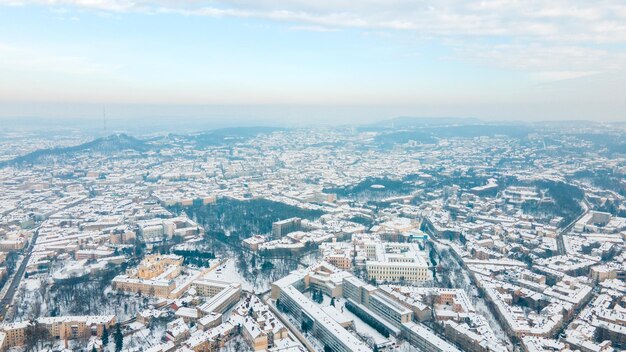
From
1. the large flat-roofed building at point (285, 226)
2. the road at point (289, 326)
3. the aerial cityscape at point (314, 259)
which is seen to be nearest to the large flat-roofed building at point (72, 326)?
the aerial cityscape at point (314, 259)

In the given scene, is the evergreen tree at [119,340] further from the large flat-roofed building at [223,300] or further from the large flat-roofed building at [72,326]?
the large flat-roofed building at [223,300]

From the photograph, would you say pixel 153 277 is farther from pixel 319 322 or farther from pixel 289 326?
pixel 319 322

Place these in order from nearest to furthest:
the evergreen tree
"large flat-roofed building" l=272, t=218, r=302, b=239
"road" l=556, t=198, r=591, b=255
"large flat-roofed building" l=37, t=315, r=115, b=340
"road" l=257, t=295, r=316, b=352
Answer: the evergreen tree
"road" l=257, t=295, r=316, b=352
"large flat-roofed building" l=37, t=315, r=115, b=340
"road" l=556, t=198, r=591, b=255
"large flat-roofed building" l=272, t=218, r=302, b=239

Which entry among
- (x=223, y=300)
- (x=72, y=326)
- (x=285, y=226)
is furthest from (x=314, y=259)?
(x=72, y=326)

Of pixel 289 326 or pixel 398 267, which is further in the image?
pixel 398 267

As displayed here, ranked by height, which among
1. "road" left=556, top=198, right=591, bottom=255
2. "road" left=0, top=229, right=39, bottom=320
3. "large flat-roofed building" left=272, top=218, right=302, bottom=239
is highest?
"road" left=556, top=198, right=591, bottom=255

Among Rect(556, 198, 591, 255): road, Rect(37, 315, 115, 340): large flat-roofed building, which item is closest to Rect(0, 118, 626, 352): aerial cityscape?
A: Rect(37, 315, 115, 340): large flat-roofed building

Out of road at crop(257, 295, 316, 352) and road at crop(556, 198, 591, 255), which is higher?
road at crop(556, 198, 591, 255)

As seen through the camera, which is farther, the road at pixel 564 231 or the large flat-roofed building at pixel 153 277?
the road at pixel 564 231

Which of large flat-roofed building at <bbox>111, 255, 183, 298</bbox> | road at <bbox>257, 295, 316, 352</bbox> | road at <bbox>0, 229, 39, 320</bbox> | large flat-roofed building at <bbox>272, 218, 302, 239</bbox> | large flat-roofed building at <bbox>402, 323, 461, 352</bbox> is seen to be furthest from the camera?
large flat-roofed building at <bbox>272, 218, 302, 239</bbox>

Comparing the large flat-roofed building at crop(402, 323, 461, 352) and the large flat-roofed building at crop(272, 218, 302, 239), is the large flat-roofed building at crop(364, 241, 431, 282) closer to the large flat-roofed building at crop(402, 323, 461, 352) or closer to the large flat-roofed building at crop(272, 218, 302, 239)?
the large flat-roofed building at crop(402, 323, 461, 352)
